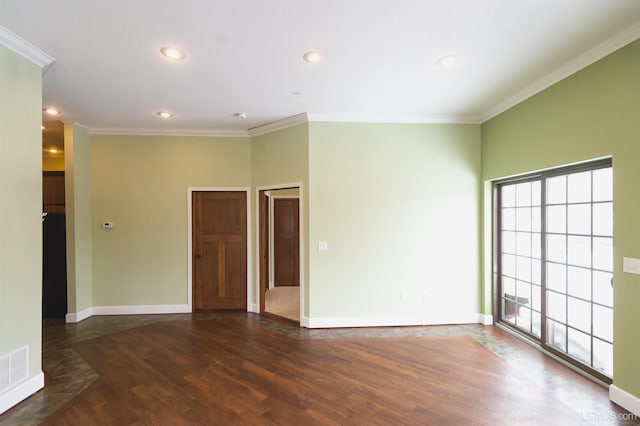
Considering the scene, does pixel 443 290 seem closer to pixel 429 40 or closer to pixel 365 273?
pixel 365 273

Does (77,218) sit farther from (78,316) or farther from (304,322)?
(304,322)

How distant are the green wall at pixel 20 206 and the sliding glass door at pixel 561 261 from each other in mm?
4916

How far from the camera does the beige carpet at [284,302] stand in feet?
14.2

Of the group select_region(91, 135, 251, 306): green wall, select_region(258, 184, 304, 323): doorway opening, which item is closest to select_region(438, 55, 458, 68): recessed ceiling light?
select_region(91, 135, 251, 306): green wall

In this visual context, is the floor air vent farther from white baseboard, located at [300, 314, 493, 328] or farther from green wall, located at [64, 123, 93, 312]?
white baseboard, located at [300, 314, 493, 328]

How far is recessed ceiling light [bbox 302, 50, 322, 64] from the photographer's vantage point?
2.37 meters

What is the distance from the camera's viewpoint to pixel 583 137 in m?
2.50

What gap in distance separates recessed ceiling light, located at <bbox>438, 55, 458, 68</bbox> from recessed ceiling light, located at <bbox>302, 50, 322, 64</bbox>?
1076 millimetres

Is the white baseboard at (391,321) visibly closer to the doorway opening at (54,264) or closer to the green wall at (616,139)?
the green wall at (616,139)

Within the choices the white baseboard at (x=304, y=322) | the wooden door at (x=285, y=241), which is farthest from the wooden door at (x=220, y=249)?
the wooden door at (x=285, y=241)

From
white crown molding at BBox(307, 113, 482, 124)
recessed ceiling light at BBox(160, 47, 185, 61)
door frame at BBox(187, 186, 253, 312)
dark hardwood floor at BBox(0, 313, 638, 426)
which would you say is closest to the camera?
dark hardwood floor at BBox(0, 313, 638, 426)

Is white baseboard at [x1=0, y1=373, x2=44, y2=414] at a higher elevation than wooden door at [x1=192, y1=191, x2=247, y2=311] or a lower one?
lower

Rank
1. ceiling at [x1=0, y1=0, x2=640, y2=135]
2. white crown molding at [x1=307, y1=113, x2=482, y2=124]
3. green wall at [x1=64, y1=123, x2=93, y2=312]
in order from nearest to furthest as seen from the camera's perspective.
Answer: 1. ceiling at [x1=0, y1=0, x2=640, y2=135]
2. white crown molding at [x1=307, y1=113, x2=482, y2=124]
3. green wall at [x1=64, y1=123, x2=93, y2=312]

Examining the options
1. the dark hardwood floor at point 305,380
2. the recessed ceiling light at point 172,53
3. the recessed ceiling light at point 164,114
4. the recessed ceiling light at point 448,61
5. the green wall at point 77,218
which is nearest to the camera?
the dark hardwood floor at point 305,380
